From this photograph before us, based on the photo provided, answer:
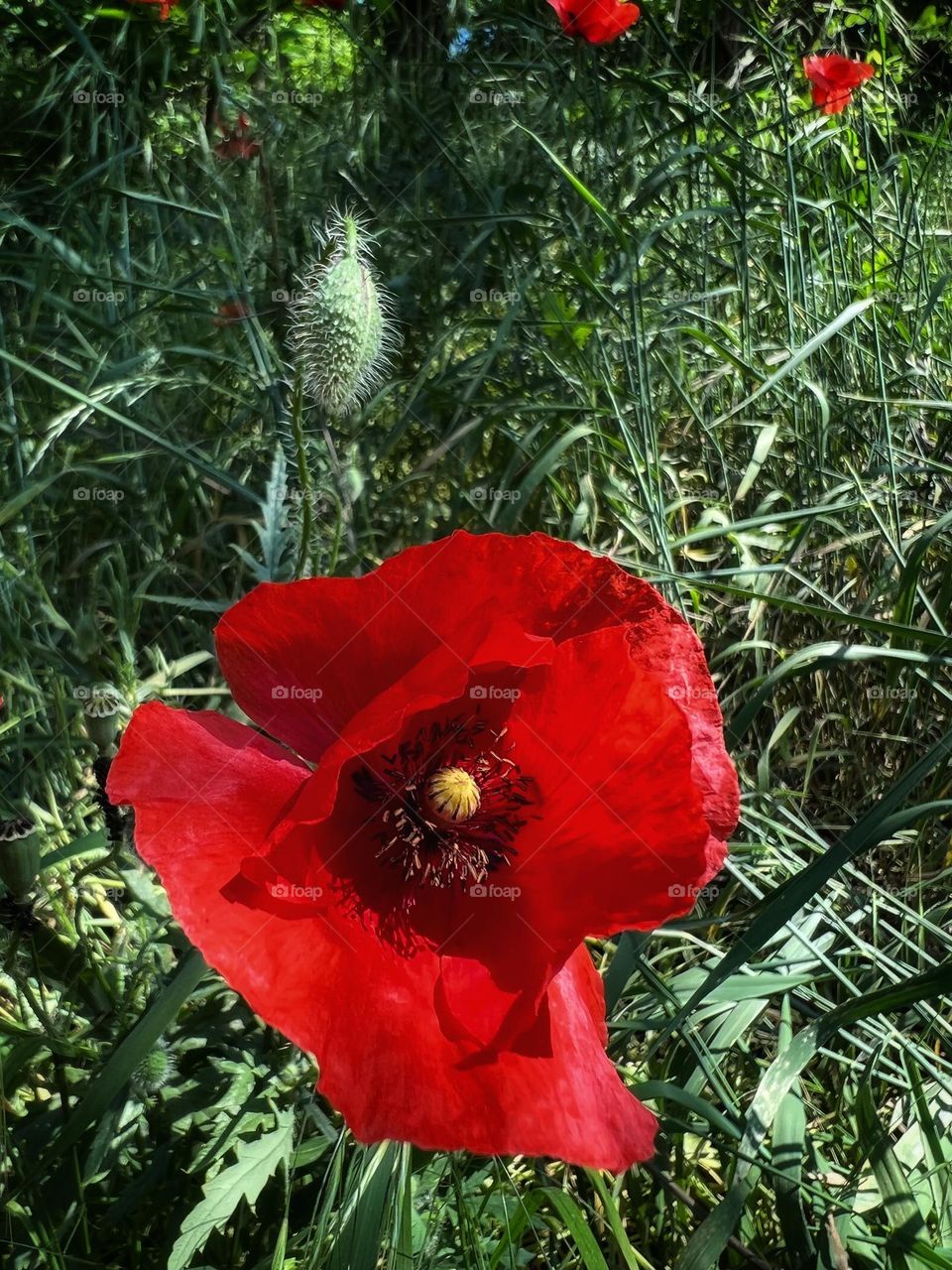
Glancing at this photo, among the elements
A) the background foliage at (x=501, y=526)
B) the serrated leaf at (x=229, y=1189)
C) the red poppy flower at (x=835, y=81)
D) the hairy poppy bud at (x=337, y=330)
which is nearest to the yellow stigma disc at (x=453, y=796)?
the background foliage at (x=501, y=526)

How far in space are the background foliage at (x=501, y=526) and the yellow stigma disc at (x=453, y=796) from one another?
0.22 m

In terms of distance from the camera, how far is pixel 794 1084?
1118mm

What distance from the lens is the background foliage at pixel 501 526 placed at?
3.32 feet

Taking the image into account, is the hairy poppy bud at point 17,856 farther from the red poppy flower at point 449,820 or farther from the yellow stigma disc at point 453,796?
the yellow stigma disc at point 453,796

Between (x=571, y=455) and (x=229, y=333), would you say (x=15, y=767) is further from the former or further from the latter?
(x=571, y=455)

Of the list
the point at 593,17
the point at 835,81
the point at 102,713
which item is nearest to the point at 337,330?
the point at 102,713

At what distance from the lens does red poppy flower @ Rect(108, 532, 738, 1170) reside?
2.29 feet

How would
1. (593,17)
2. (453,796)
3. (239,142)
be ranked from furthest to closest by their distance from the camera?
(239,142), (593,17), (453,796)

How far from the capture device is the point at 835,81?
8.16 ft

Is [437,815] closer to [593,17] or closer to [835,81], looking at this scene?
[593,17]

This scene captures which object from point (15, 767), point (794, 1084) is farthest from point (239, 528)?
point (794, 1084)

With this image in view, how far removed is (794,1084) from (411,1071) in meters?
0.59

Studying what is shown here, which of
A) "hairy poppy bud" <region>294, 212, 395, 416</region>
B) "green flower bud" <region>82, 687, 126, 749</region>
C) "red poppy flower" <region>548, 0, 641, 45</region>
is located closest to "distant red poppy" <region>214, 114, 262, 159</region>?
"red poppy flower" <region>548, 0, 641, 45</region>

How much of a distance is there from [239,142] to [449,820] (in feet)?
6.19
